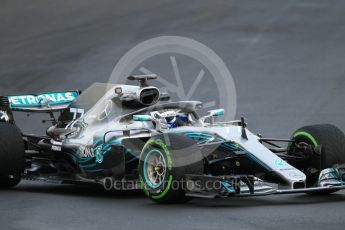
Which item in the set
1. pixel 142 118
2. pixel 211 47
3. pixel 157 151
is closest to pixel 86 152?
pixel 142 118

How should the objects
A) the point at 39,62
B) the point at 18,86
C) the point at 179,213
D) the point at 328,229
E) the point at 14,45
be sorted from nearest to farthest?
the point at 328,229 → the point at 179,213 → the point at 18,86 → the point at 39,62 → the point at 14,45

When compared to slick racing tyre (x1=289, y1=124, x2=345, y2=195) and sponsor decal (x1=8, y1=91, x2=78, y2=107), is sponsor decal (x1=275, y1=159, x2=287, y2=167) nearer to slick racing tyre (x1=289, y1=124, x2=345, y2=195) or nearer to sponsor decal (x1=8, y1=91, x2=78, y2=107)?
slick racing tyre (x1=289, y1=124, x2=345, y2=195)

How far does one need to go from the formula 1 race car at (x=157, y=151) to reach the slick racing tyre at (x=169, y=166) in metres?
0.01

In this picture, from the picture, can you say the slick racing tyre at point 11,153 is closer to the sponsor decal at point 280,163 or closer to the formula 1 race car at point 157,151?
the formula 1 race car at point 157,151

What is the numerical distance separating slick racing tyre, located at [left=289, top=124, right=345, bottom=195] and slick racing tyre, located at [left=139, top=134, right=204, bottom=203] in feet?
5.85

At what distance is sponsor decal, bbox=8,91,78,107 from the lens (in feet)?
47.7

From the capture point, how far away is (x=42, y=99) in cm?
1476

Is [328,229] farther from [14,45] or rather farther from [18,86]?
[14,45]

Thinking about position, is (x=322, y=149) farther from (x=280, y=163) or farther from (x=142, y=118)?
(x=142, y=118)

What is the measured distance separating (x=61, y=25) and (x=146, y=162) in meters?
17.6

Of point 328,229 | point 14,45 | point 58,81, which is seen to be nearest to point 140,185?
point 328,229

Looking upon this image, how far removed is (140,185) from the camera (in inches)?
469

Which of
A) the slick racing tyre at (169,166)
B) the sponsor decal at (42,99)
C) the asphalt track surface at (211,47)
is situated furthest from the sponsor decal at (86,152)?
the sponsor decal at (42,99)

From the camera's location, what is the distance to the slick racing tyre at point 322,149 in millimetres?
12031
